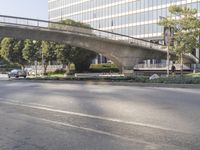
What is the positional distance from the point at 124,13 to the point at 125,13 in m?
0.39

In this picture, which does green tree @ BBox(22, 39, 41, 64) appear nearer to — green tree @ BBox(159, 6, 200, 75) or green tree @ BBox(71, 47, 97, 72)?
green tree @ BBox(71, 47, 97, 72)

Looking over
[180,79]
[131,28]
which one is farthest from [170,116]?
[131,28]

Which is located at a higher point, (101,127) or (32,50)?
(32,50)

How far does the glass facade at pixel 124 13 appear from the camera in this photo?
296 feet

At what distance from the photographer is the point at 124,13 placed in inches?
3917

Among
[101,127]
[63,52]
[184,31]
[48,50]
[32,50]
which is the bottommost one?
[101,127]

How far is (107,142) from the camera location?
8.05 metres

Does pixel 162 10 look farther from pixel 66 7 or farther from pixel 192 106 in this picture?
pixel 192 106

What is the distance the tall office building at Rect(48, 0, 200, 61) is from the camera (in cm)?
9025

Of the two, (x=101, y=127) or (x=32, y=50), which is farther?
(x=32, y=50)

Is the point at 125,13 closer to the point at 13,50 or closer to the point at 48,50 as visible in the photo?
the point at 13,50

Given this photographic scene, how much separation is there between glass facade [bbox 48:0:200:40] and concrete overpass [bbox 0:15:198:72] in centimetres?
1726

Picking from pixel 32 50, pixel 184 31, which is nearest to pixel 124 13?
pixel 32 50

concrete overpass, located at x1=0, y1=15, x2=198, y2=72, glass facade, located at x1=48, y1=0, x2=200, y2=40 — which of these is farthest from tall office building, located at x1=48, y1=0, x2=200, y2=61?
concrete overpass, located at x1=0, y1=15, x2=198, y2=72
